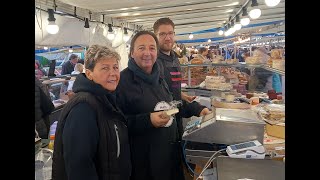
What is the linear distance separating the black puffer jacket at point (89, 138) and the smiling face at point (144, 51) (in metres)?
0.39

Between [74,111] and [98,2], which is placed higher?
[98,2]

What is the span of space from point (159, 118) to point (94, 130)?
463 millimetres

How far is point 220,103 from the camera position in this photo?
8.11 feet

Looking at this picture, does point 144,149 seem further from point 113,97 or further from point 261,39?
point 261,39

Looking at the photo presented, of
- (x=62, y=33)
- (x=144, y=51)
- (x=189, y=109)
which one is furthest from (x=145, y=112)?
(x=62, y=33)

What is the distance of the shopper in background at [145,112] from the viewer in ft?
5.96

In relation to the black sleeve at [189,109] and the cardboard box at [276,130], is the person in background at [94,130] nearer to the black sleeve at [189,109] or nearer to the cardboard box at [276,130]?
the black sleeve at [189,109]

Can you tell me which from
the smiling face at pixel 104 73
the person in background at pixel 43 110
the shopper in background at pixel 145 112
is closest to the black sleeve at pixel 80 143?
the smiling face at pixel 104 73

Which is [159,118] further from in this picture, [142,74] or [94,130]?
[94,130]

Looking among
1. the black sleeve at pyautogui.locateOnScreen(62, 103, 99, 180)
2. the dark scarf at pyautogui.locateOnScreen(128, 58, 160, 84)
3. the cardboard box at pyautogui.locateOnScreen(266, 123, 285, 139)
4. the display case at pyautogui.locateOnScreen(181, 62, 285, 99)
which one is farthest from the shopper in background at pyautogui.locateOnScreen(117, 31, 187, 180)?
the display case at pyautogui.locateOnScreen(181, 62, 285, 99)
